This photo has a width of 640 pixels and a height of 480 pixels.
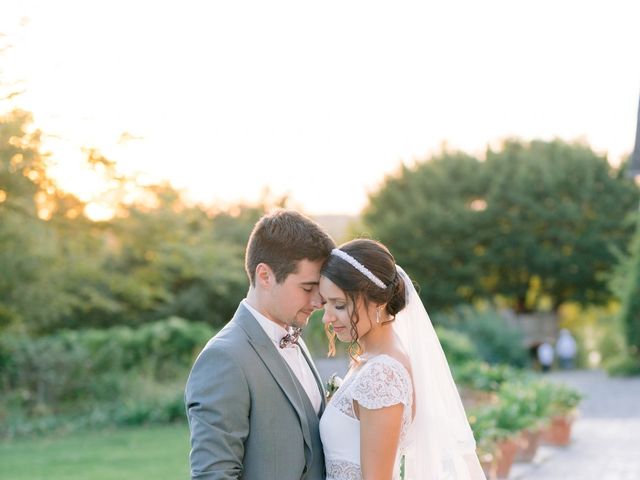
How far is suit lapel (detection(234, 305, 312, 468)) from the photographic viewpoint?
12.0 ft

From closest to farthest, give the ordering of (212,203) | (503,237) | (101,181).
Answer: (101,181) → (212,203) → (503,237)

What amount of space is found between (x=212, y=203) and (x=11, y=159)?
23.5m

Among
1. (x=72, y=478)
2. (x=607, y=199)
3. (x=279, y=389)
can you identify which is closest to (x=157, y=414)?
(x=72, y=478)

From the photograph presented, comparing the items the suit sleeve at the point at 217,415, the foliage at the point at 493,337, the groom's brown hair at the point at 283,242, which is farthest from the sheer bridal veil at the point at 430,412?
the foliage at the point at 493,337

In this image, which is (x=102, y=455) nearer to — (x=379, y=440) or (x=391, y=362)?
(x=391, y=362)

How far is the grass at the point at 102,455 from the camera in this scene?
12852 mm

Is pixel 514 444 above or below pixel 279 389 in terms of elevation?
below

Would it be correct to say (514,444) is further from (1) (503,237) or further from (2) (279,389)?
(1) (503,237)

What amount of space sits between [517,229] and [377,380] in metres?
38.7

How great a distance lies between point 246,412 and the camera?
11.5 feet

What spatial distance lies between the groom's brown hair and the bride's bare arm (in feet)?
1.89

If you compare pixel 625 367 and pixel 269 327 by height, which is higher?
pixel 269 327

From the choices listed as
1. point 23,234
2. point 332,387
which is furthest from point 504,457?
point 23,234

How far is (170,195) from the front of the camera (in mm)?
19891
